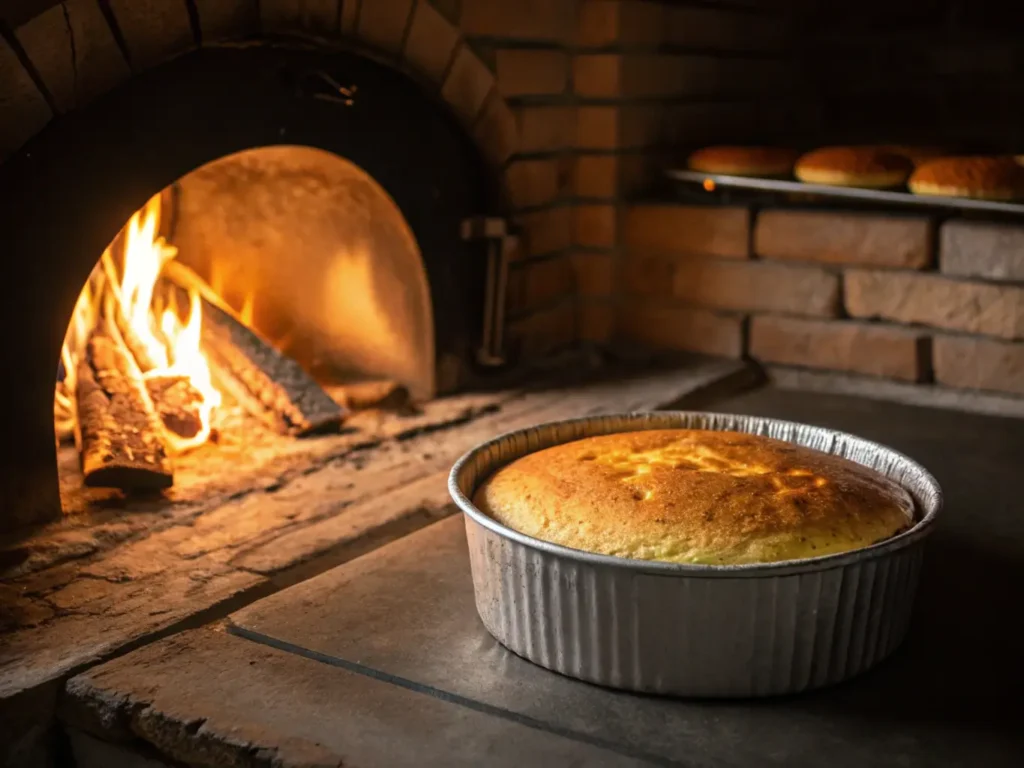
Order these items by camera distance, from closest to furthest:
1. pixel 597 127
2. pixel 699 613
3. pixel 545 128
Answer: pixel 699 613
pixel 545 128
pixel 597 127

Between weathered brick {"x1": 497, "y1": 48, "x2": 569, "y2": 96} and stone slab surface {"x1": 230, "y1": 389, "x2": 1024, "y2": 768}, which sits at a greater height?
weathered brick {"x1": 497, "y1": 48, "x2": 569, "y2": 96}

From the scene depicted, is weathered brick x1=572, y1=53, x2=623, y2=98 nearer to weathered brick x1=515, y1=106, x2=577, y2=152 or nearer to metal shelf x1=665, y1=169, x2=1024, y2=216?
weathered brick x1=515, y1=106, x2=577, y2=152

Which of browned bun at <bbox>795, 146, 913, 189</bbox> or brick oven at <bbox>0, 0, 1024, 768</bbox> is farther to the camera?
browned bun at <bbox>795, 146, 913, 189</bbox>

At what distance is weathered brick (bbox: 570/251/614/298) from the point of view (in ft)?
10.4

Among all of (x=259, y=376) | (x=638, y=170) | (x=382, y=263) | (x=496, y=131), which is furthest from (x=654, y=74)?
(x=259, y=376)

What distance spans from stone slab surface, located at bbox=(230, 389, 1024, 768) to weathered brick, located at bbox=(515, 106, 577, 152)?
1284 millimetres

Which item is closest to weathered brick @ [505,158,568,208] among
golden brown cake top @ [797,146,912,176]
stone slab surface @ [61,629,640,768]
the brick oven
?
the brick oven

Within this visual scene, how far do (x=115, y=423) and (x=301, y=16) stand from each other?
2.92ft

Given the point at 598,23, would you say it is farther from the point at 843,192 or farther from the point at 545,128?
the point at 843,192

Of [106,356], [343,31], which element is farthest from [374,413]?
[343,31]

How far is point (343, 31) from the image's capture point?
2.26 meters

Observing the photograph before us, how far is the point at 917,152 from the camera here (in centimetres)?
298

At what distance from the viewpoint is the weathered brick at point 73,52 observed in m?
1.70

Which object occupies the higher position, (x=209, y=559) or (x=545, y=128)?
(x=545, y=128)
